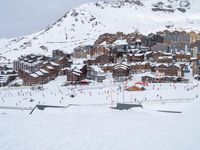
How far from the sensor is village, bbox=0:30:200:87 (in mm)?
33844

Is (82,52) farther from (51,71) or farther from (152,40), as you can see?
(51,71)

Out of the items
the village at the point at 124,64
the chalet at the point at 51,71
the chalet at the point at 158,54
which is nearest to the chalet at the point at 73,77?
the village at the point at 124,64

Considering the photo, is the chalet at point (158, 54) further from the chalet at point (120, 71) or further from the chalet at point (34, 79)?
the chalet at point (34, 79)

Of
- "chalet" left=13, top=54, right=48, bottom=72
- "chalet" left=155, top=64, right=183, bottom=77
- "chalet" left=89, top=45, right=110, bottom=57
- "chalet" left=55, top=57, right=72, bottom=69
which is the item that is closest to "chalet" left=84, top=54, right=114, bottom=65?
"chalet" left=89, top=45, right=110, bottom=57

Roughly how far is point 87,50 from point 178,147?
4437cm

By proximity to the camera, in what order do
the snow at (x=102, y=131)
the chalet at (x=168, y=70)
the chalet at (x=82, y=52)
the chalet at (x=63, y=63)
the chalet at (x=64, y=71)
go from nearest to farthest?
the snow at (x=102, y=131), the chalet at (x=168, y=70), the chalet at (x=64, y=71), the chalet at (x=63, y=63), the chalet at (x=82, y=52)

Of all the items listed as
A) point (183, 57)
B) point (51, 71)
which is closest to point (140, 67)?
point (183, 57)

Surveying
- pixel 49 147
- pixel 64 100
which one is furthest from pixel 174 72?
pixel 49 147

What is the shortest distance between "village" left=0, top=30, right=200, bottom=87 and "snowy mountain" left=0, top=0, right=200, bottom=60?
17.0m

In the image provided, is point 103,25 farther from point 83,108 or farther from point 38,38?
point 83,108

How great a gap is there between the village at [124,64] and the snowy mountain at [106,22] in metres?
17.0

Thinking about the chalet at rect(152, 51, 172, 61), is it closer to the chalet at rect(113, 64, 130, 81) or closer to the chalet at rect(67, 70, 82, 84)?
the chalet at rect(113, 64, 130, 81)

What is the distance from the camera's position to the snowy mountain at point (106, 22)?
7512 cm

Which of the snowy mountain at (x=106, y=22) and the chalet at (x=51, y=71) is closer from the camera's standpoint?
the chalet at (x=51, y=71)
